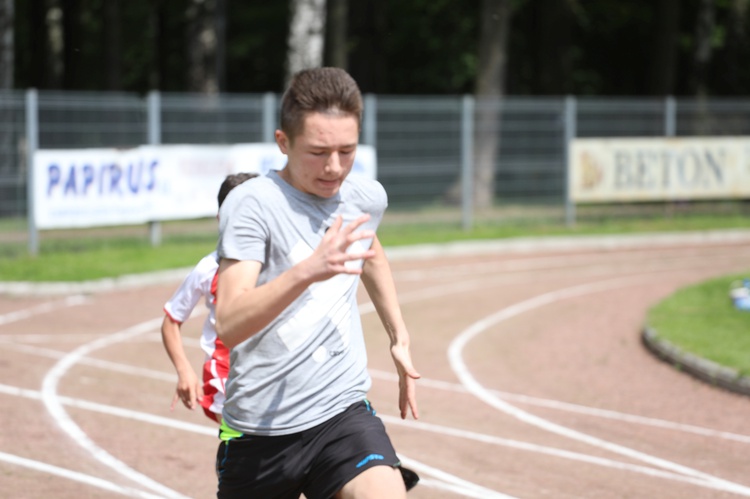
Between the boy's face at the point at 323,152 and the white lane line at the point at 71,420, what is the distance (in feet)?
11.9

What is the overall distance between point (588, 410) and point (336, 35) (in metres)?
20.8

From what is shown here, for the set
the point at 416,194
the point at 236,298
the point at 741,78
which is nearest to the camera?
the point at 236,298

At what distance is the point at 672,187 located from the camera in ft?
84.9

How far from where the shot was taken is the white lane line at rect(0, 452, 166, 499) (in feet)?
23.8

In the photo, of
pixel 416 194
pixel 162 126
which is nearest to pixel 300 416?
pixel 162 126

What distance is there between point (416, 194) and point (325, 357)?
20.2 metres

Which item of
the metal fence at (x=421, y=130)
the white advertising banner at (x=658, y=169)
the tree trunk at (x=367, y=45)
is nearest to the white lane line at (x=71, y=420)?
the metal fence at (x=421, y=130)

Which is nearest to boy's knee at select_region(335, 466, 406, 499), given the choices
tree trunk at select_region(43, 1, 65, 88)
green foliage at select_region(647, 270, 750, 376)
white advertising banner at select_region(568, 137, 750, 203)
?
green foliage at select_region(647, 270, 750, 376)

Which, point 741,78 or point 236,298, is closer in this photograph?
point 236,298

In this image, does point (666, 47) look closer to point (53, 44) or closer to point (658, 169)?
point (658, 169)

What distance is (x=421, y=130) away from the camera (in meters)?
24.2

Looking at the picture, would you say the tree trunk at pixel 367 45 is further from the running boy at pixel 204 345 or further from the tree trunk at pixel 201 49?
the running boy at pixel 204 345

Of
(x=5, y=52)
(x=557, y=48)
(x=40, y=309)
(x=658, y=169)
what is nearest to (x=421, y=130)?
(x=658, y=169)

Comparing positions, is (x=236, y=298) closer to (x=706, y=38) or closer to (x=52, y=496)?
(x=52, y=496)
